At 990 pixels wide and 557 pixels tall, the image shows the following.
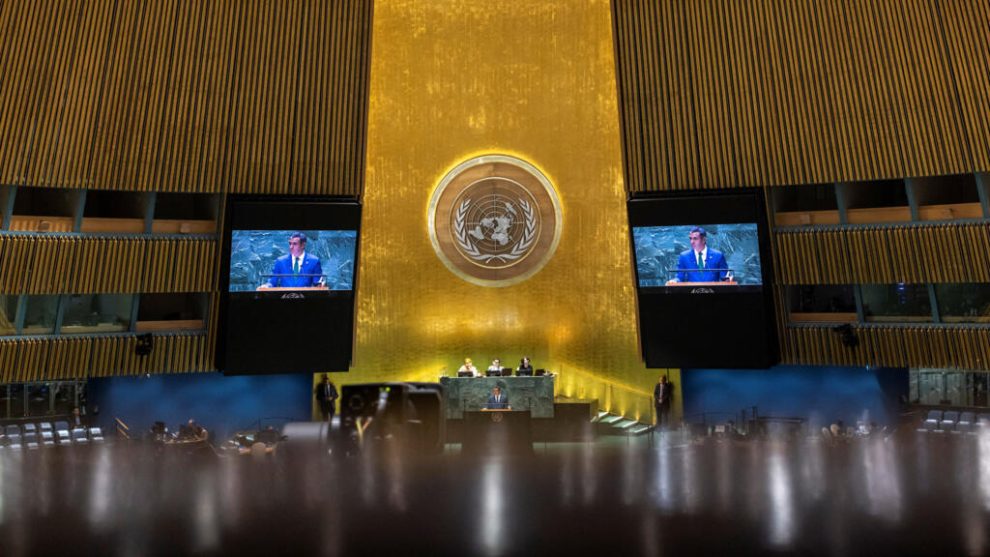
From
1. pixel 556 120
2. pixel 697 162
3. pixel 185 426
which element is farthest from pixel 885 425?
pixel 185 426

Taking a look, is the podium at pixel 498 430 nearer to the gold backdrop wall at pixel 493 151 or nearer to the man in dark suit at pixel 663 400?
the gold backdrop wall at pixel 493 151

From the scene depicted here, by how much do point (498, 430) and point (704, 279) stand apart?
4.15 meters

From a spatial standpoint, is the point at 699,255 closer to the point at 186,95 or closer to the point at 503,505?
the point at 503,505

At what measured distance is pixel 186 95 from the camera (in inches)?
496

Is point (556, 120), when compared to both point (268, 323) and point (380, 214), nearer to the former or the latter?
point (380, 214)

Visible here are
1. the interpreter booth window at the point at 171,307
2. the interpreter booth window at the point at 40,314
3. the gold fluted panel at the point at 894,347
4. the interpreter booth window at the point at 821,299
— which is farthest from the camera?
the interpreter booth window at the point at 171,307

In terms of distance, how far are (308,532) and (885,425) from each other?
10.3 metres

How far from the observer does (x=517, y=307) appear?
14688mm

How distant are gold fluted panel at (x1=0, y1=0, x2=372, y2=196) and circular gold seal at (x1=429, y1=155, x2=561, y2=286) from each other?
6.65 feet

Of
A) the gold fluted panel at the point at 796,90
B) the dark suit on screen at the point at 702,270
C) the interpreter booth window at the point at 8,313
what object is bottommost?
the interpreter booth window at the point at 8,313

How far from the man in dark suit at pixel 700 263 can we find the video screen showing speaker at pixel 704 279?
0.02 metres

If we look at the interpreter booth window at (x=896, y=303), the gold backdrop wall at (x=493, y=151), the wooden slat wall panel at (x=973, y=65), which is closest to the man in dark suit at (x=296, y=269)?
the gold backdrop wall at (x=493, y=151)

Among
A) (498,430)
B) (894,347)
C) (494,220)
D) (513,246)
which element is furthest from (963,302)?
(494,220)

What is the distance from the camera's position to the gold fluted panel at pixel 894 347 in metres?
12.0
